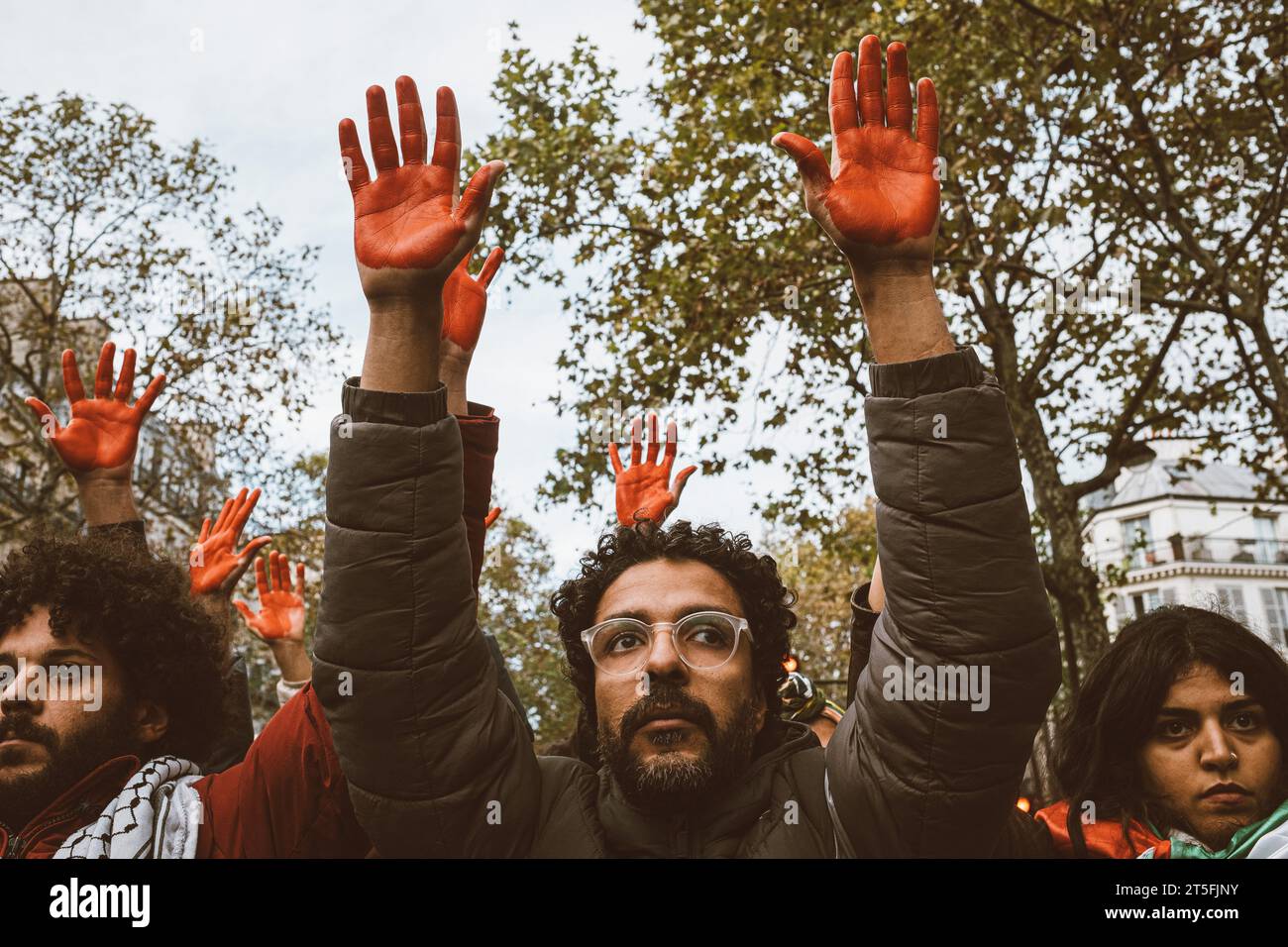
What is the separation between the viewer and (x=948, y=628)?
194 cm

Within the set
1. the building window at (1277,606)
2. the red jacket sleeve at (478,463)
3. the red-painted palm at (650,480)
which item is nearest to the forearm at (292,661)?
the red-painted palm at (650,480)

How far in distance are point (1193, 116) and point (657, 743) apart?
32.1 feet

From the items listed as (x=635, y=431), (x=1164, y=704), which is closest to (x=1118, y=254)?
(x=635, y=431)

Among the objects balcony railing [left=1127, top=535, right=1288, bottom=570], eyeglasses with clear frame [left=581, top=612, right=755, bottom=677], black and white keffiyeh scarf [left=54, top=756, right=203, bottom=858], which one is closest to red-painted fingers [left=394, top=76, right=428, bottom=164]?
eyeglasses with clear frame [left=581, top=612, right=755, bottom=677]

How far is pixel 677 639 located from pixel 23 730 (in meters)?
1.54

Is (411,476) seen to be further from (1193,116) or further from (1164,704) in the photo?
(1193,116)

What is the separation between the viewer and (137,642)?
306 centimetres

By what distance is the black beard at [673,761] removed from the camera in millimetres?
2242

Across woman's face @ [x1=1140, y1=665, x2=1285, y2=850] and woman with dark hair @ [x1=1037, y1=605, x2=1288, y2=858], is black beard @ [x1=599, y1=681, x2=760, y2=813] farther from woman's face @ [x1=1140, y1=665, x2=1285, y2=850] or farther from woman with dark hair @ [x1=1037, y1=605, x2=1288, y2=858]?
woman's face @ [x1=1140, y1=665, x2=1285, y2=850]

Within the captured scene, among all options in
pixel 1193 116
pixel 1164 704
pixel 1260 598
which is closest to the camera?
pixel 1164 704

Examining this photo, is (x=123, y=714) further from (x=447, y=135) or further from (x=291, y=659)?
(x=447, y=135)

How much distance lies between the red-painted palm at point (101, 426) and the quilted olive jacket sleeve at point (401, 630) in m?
1.84

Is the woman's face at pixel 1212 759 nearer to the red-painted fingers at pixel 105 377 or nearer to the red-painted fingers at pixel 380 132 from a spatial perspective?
the red-painted fingers at pixel 380 132

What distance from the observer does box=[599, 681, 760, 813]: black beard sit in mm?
2242
